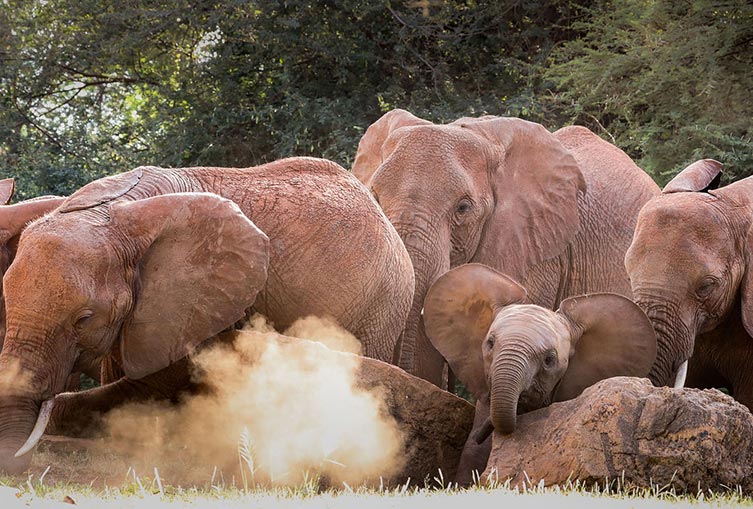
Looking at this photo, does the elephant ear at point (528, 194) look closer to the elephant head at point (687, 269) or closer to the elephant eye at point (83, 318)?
the elephant head at point (687, 269)

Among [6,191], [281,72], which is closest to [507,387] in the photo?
[6,191]

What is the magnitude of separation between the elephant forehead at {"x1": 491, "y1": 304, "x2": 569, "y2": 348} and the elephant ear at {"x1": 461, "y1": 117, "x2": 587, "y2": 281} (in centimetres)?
254

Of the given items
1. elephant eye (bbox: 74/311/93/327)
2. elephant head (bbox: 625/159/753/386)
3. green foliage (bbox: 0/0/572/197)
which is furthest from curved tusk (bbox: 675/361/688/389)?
green foliage (bbox: 0/0/572/197)

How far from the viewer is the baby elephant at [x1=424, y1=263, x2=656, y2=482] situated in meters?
5.97

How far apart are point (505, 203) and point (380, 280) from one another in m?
2.10

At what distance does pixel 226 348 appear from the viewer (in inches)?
248

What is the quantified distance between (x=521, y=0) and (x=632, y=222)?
5.71 metres

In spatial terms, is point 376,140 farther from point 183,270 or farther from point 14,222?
point 183,270

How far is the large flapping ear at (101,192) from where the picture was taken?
5961mm

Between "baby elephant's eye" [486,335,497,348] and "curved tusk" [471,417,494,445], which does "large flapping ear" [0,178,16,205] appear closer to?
"baby elephant's eye" [486,335,497,348]

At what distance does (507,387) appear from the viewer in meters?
5.82

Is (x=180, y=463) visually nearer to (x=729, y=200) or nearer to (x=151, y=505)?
(x=151, y=505)

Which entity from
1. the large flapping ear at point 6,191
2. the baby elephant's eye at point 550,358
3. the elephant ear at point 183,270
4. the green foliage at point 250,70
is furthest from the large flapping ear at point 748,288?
the green foliage at point 250,70

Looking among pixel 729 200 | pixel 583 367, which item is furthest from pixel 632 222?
pixel 583 367
